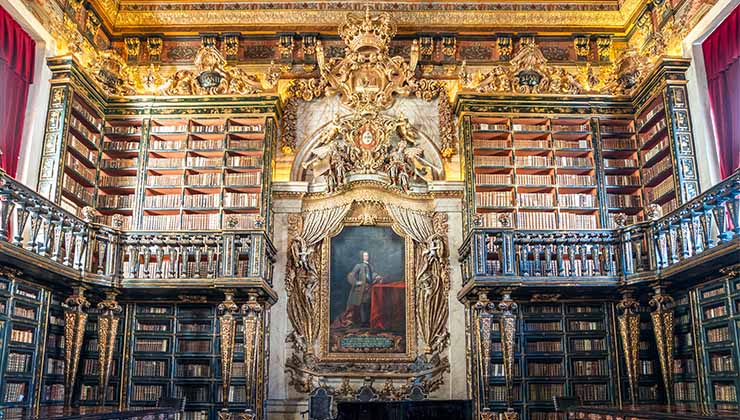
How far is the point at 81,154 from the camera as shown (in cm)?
1081

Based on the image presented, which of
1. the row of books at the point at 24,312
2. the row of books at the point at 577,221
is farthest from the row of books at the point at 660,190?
the row of books at the point at 24,312

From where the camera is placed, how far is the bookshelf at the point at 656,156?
10.5 m

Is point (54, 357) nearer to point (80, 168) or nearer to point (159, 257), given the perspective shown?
point (159, 257)

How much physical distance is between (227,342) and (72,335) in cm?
201

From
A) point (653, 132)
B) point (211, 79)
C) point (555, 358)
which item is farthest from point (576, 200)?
point (211, 79)

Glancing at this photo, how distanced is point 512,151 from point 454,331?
2.99 meters

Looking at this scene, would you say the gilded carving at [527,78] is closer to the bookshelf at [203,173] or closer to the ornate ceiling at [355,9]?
the ornate ceiling at [355,9]

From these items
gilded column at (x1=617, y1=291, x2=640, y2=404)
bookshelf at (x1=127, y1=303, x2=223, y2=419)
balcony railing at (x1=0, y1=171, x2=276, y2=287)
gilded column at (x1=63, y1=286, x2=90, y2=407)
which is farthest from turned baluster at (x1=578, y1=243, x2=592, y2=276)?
gilded column at (x1=63, y1=286, x2=90, y2=407)

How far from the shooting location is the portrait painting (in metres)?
11.1

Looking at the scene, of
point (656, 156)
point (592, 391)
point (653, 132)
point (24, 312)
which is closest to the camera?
point (24, 312)

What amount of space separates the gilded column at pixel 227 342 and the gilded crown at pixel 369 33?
4.74 metres

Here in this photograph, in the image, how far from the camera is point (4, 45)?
377 inches

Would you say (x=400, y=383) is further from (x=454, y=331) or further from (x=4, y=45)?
(x=4, y=45)

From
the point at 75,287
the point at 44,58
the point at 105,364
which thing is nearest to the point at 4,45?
the point at 44,58
